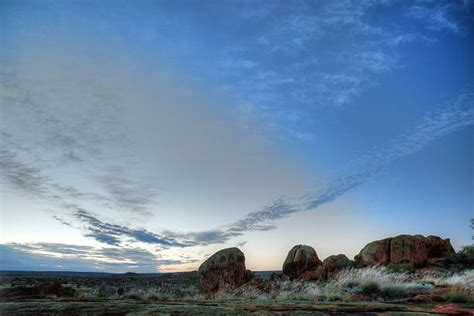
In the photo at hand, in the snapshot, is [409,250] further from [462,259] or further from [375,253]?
[462,259]

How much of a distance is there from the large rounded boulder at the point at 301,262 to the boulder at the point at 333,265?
3.22 feet

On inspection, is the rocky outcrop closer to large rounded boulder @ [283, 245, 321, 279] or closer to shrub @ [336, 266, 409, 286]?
large rounded boulder @ [283, 245, 321, 279]

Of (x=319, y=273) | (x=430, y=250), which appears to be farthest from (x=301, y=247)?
(x=430, y=250)

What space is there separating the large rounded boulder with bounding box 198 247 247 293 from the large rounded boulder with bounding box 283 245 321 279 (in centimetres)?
A: 494

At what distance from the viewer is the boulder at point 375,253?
29409mm

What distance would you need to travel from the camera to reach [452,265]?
25.2 meters

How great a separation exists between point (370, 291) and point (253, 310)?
5.50 m

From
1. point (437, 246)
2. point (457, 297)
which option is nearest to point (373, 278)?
point (457, 297)

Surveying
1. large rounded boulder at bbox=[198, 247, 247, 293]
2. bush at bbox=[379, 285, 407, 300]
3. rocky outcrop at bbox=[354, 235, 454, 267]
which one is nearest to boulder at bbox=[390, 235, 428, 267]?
rocky outcrop at bbox=[354, 235, 454, 267]

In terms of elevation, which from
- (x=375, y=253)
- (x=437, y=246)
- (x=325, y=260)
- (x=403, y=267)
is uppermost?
Result: (x=437, y=246)

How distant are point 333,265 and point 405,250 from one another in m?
6.35

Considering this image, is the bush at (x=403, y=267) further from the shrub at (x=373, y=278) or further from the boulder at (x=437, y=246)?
the shrub at (x=373, y=278)

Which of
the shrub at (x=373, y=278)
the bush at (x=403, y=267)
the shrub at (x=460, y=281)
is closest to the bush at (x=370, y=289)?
the shrub at (x=373, y=278)

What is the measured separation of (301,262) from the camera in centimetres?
2819
